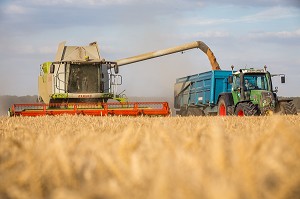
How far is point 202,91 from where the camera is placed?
21938mm

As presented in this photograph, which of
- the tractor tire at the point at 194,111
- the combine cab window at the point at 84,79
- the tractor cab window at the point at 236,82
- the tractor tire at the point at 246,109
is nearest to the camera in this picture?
the tractor tire at the point at 246,109

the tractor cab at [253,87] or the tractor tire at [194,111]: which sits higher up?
the tractor cab at [253,87]

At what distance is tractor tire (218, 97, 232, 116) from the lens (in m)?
18.0

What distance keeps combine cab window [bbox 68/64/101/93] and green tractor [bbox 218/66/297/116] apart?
4.73 metres

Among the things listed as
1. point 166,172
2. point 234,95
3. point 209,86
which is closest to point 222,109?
point 234,95

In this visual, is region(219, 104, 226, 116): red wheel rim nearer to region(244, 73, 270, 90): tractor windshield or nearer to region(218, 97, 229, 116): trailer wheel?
region(218, 97, 229, 116): trailer wheel

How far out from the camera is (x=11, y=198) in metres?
1.60

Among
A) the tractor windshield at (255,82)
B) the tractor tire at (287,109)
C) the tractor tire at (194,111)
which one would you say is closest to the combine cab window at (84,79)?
the tractor windshield at (255,82)

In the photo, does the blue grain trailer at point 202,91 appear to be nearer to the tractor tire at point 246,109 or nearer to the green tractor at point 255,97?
the green tractor at point 255,97

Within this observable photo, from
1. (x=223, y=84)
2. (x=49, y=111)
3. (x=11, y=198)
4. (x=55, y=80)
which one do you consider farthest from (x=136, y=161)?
(x=223, y=84)

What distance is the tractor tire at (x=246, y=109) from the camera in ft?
50.9

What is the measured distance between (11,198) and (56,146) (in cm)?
27

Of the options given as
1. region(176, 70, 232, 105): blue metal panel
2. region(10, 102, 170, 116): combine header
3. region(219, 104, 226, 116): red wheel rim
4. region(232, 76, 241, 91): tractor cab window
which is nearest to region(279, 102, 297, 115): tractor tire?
region(232, 76, 241, 91): tractor cab window

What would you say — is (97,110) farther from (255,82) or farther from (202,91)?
(202,91)
